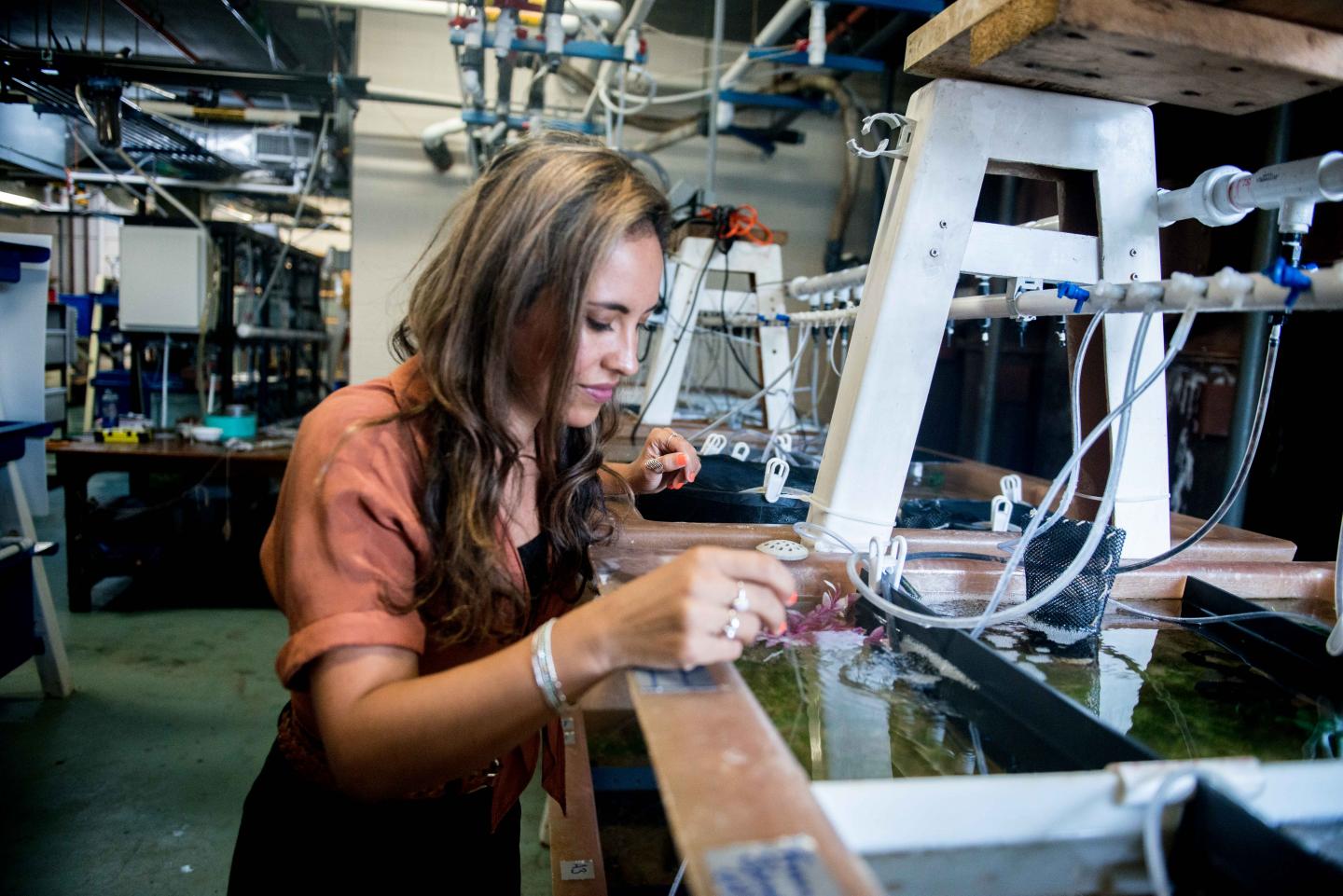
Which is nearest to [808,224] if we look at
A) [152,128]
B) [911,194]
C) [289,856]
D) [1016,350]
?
[1016,350]

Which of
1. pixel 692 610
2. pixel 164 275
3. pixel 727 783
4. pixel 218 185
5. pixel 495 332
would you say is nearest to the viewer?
pixel 727 783

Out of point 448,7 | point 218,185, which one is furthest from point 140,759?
point 218,185

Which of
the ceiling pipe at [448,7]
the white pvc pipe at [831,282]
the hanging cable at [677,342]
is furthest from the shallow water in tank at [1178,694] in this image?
the ceiling pipe at [448,7]

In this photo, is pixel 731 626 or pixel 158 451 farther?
pixel 158 451

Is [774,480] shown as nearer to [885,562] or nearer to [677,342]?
[885,562]

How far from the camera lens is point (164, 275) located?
3.84 m

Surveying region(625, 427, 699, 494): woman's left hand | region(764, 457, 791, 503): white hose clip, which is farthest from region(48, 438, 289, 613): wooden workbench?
region(764, 457, 791, 503): white hose clip

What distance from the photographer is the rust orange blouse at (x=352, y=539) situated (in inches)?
27.4

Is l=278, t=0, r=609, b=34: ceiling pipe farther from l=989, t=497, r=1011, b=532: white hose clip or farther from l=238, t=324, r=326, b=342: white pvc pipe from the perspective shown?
l=989, t=497, r=1011, b=532: white hose clip

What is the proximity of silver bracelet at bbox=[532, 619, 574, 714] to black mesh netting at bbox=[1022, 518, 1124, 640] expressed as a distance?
0.58 meters

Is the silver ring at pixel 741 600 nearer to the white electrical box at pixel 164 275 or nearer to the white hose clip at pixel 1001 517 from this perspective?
the white hose clip at pixel 1001 517

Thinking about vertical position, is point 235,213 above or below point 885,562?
above

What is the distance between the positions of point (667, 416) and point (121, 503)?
229 centimetres

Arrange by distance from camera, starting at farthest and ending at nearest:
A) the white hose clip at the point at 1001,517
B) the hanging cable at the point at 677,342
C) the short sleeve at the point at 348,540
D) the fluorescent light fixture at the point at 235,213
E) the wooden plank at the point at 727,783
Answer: the fluorescent light fixture at the point at 235,213
the hanging cable at the point at 677,342
the white hose clip at the point at 1001,517
the short sleeve at the point at 348,540
the wooden plank at the point at 727,783
